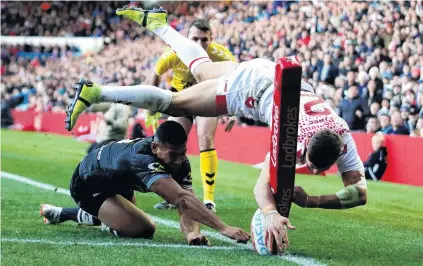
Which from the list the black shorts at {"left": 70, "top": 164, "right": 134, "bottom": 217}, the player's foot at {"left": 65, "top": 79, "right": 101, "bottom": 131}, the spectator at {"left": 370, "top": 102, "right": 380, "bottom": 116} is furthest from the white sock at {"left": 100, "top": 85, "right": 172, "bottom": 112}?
the spectator at {"left": 370, "top": 102, "right": 380, "bottom": 116}

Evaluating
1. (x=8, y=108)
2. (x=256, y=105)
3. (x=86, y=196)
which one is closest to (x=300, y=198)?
(x=256, y=105)

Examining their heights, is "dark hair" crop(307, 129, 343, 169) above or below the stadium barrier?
above

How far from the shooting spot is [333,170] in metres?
16.3

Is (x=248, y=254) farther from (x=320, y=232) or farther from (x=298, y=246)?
(x=320, y=232)

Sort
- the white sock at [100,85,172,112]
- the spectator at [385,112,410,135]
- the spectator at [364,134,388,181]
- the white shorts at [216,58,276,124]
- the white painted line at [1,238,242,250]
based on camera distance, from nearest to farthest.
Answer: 1. the white painted line at [1,238,242,250]
2. the white shorts at [216,58,276,124]
3. the white sock at [100,85,172,112]
4. the spectator at [364,134,388,181]
5. the spectator at [385,112,410,135]

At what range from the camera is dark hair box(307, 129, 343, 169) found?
21.6 ft

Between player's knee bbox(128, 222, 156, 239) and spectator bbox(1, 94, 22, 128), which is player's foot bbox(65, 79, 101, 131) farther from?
spectator bbox(1, 94, 22, 128)

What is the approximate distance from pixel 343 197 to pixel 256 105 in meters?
1.24

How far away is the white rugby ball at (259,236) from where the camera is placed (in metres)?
6.77

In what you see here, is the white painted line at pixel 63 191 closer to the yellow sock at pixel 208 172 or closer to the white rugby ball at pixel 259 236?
the white rugby ball at pixel 259 236

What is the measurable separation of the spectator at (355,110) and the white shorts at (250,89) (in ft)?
28.1

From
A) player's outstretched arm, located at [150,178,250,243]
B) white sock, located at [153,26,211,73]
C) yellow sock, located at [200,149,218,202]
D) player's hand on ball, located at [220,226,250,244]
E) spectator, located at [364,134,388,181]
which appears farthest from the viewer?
spectator, located at [364,134,388,181]

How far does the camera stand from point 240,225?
8.85 metres

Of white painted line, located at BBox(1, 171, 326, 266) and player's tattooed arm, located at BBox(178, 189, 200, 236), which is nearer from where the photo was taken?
white painted line, located at BBox(1, 171, 326, 266)
